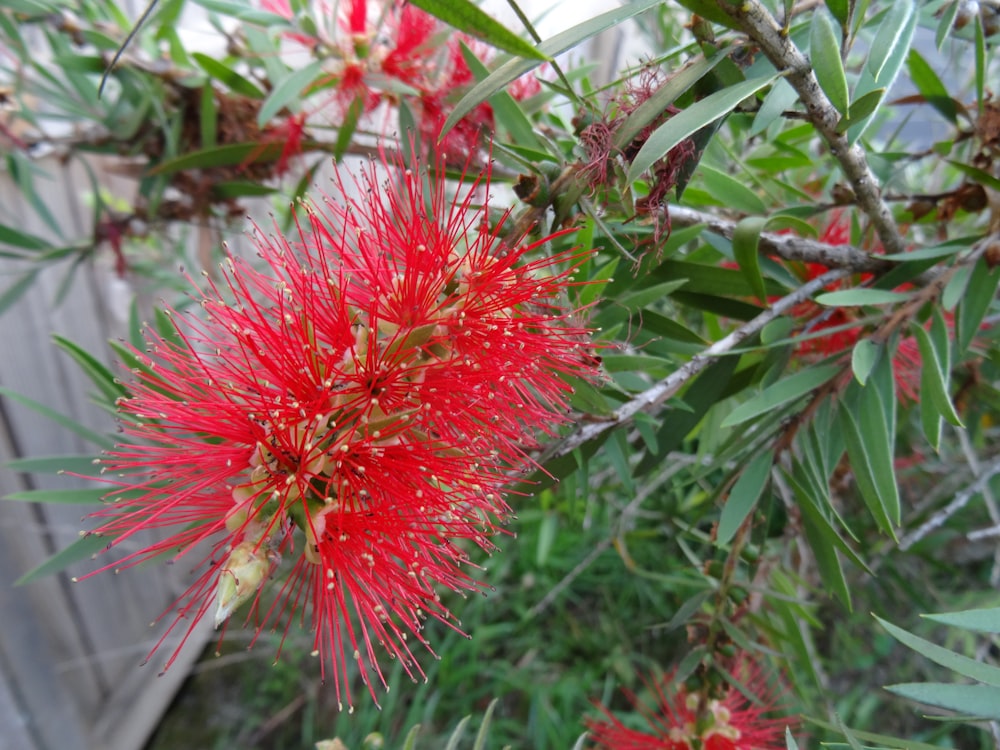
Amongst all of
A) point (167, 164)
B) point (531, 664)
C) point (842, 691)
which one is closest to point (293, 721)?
point (531, 664)

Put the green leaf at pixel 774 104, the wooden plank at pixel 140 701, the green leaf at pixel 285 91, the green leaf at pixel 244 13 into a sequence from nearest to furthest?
the green leaf at pixel 774 104
the green leaf at pixel 285 91
the green leaf at pixel 244 13
the wooden plank at pixel 140 701

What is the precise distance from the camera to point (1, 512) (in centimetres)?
127

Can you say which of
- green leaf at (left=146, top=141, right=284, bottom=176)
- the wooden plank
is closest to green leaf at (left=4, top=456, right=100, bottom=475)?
green leaf at (left=146, top=141, right=284, bottom=176)

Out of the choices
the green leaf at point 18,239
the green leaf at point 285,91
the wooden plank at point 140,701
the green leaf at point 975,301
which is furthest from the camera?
the wooden plank at point 140,701

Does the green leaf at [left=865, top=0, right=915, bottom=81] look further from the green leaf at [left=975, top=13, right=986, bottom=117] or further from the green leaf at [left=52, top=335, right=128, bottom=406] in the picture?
the green leaf at [left=52, top=335, right=128, bottom=406]

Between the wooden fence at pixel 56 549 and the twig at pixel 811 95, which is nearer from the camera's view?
the twig at pixel 811 95

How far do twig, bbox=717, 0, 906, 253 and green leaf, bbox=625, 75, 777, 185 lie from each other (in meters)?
0.02

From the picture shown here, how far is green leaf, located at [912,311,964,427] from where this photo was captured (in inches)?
18.4

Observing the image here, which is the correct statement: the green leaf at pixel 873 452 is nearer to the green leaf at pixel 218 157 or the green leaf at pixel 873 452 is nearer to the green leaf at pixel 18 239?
the green leaf at pixel 218 157

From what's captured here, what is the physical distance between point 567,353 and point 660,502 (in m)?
0.83

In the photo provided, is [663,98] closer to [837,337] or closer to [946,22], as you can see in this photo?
[946,22]

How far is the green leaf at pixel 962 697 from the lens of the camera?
0.32 metres

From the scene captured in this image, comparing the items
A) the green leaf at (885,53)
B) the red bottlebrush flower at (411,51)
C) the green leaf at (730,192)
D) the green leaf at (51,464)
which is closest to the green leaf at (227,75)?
the red bottlebrush flower at (411,51)

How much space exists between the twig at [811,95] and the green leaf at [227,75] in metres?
0.66
